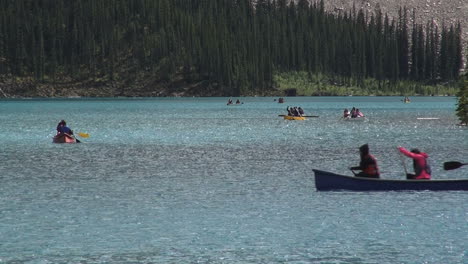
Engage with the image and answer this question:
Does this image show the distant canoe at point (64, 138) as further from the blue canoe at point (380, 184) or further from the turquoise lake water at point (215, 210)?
the blue canoe at point (380, 184)

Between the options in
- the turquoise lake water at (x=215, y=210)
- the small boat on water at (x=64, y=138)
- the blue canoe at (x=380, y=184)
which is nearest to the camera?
the turquoise lake water at (x=215, y=210)

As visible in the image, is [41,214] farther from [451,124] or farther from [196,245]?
[451,124]

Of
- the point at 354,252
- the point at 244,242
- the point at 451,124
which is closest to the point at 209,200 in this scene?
the point at 244,242

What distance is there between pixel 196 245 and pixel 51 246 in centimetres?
466

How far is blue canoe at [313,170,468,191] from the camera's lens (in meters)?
39.5

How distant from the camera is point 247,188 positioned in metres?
44.4

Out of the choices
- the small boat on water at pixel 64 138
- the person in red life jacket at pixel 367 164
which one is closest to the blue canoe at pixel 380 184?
the person in red life jacket at pixel 367 164

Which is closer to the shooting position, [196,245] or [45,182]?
[196,245]

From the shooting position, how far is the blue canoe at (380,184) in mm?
39531

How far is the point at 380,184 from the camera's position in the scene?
4003 centimetres

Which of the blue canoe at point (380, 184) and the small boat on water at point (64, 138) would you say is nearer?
the blue canoe at point (380, 184)

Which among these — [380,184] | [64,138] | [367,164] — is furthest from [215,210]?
[64,138]

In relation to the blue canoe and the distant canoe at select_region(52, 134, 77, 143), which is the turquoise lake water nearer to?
the blue canoe

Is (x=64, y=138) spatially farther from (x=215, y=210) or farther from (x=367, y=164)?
(x=215, y=210)
